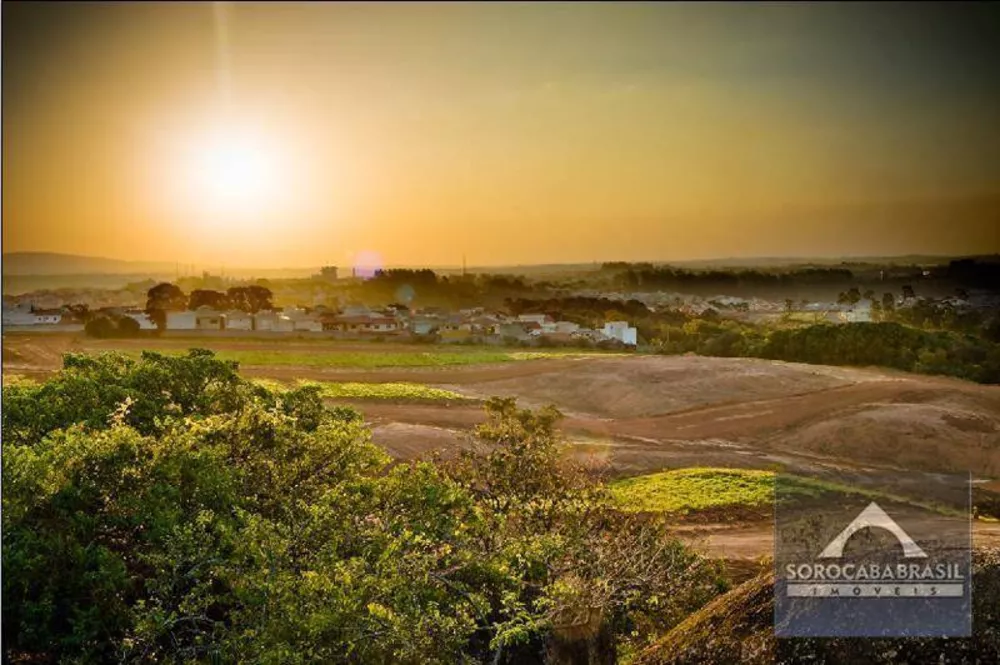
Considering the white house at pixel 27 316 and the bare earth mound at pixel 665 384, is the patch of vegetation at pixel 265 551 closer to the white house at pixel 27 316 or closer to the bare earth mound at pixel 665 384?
the bare earth mound at pixel 665 384

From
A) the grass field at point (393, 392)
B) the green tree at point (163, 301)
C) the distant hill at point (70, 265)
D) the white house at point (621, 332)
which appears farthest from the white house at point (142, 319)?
the white house at point (621, 332)

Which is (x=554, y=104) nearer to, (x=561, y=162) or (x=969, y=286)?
(x=561, y=162)

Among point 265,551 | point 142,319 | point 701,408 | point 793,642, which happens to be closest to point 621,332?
point 701,408

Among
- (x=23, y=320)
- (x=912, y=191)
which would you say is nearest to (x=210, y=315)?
(x=23, y=320)

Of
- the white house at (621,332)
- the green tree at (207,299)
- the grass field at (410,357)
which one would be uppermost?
the green tree at (207,299)

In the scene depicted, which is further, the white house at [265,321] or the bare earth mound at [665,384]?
the white house at [265,321]

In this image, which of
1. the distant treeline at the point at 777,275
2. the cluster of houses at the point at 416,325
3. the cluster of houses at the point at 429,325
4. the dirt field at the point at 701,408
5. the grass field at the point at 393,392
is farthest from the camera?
the cluster of houses at the point at 429,325

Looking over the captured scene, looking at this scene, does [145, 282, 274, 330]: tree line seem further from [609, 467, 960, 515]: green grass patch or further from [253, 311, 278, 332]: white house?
[609, 467, 960, 515]: green grass patch
